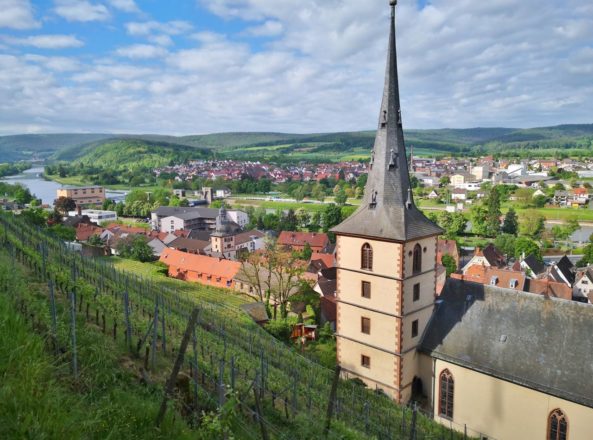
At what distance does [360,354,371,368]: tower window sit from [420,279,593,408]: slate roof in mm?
2634

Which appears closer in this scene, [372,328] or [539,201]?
[372,328]

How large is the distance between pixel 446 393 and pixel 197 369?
14.0 meters

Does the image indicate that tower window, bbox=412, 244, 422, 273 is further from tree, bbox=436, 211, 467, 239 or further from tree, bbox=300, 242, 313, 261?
tree, bbox=436, 211, 467, 239

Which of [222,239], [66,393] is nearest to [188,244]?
[222,239]

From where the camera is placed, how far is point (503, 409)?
1894 cm

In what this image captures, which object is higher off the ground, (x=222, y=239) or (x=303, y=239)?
(x=222, y=239)

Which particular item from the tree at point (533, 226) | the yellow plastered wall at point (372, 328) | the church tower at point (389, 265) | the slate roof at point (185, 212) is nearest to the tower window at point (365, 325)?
the church tower at point (389, 265)

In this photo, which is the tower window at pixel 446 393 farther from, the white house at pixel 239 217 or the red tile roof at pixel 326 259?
the white house at pixel 239 217

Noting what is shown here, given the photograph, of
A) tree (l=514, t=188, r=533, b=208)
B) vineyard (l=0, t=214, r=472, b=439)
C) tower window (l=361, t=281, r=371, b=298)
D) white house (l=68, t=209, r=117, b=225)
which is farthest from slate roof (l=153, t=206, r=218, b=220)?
tower window (l=361, t=281, r=371, b=298)

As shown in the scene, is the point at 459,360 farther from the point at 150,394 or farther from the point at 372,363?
the point at 150,394

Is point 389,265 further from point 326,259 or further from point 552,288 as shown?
point 326,259

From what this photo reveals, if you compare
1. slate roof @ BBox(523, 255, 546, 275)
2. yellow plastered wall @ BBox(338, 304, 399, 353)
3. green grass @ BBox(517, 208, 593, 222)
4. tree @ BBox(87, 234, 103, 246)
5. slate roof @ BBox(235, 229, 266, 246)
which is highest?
yellow plastered wall @ BBox(338, 304, 399, 353)

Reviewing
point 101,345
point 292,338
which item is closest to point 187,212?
point 292,338

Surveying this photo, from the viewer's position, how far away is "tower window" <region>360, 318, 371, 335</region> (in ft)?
71.4
